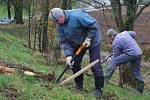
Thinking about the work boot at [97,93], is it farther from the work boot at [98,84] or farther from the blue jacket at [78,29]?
the blue jacket at [78,29]

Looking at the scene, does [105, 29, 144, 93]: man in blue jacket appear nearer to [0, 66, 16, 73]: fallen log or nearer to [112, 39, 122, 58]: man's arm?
[112, 39, 122, 58]: man's arm

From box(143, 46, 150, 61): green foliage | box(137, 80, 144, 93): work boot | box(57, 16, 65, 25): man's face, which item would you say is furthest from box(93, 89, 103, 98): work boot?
box(143, 46, 150, 61): green foliage

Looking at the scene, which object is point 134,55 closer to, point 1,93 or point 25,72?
point 25,72

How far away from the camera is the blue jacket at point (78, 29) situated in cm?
863

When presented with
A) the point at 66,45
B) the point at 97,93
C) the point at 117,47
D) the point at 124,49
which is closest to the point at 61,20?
the point at 66,45

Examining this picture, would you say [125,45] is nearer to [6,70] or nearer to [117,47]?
[117,47]

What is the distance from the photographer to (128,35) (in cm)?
1158

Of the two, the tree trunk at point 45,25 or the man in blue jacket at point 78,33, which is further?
the tree trunk at point 45,25

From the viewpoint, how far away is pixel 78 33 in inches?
347

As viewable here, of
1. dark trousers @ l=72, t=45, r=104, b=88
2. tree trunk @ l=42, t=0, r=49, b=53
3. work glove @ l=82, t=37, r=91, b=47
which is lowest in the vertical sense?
tree trunk @ l=42, t=0, r=49, b=53

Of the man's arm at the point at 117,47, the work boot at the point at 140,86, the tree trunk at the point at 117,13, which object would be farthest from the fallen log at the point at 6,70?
the tree trunk at the point at 117,13

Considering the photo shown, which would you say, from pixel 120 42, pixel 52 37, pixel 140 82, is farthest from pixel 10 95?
pixel 52 37

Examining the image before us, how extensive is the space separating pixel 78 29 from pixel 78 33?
0.32 feet

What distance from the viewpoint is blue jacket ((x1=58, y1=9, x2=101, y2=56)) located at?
28.3 feet
